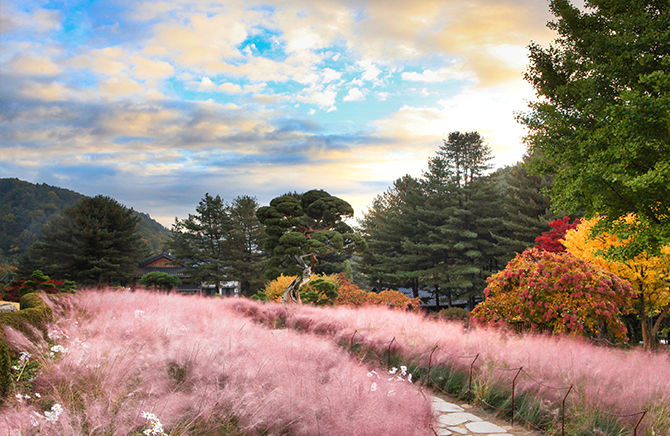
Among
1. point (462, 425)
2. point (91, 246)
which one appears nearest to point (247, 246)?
point (91, 246)

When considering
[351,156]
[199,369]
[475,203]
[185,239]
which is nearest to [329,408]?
[199,369]

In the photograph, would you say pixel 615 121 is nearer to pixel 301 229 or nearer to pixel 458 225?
pixel 301 229

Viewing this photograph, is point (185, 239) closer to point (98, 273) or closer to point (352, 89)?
point (98, 273)

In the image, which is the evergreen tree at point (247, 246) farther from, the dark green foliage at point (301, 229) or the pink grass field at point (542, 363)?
the pink grass field at point (542, 363)

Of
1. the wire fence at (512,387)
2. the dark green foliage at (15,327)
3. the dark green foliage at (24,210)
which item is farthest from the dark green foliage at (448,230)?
the dark green foliage at (24,210)

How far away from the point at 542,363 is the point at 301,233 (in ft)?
31.0

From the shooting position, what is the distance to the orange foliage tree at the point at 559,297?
299 inches

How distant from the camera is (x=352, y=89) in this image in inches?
384

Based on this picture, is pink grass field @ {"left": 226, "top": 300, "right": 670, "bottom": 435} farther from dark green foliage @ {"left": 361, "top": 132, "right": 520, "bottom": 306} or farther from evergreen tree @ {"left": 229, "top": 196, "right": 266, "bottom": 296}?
evergreen tree @ {"left": 229, "top": 196, "right": 266, "bottom": 296}

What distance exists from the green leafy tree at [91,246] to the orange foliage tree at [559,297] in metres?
23.0

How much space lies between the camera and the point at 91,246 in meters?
24.6

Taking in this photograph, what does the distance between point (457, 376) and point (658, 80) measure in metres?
6.40

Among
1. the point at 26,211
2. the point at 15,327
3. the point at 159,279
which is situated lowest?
the point at 159,279

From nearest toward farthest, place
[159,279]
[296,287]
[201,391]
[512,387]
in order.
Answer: [201,391] < [512,387] < [296,287] < [159,279]
